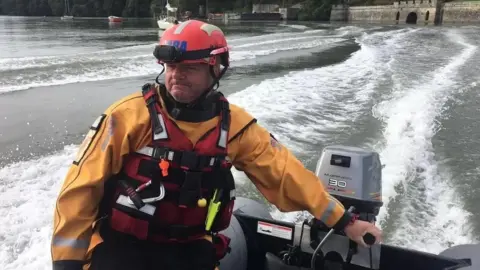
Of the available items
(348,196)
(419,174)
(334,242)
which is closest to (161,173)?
(334,242)

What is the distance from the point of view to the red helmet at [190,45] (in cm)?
177

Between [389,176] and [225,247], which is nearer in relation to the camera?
[225,247]

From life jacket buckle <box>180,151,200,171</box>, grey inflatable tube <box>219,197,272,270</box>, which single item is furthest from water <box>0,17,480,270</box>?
life jacket buckle <box>180,151,200,171</box>

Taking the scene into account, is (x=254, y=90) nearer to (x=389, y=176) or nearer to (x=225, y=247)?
(x=389, y=176)

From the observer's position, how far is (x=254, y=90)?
962 centimetres

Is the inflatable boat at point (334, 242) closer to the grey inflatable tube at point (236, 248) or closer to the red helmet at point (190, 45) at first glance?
the grey inflatable tube at point (236, 248)

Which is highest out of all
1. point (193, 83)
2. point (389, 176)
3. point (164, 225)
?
point (193, 83)

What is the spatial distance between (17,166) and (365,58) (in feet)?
41.7

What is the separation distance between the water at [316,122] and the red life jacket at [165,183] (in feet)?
6.06

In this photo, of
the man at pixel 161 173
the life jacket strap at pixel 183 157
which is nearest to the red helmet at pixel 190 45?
the man at pixel 161 173

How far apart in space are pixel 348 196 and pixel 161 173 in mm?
1325

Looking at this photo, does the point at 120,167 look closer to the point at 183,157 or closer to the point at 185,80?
the point at 183,157

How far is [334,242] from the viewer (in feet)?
7.86

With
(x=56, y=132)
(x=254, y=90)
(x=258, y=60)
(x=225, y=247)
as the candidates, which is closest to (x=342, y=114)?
(x=254, y=90)
